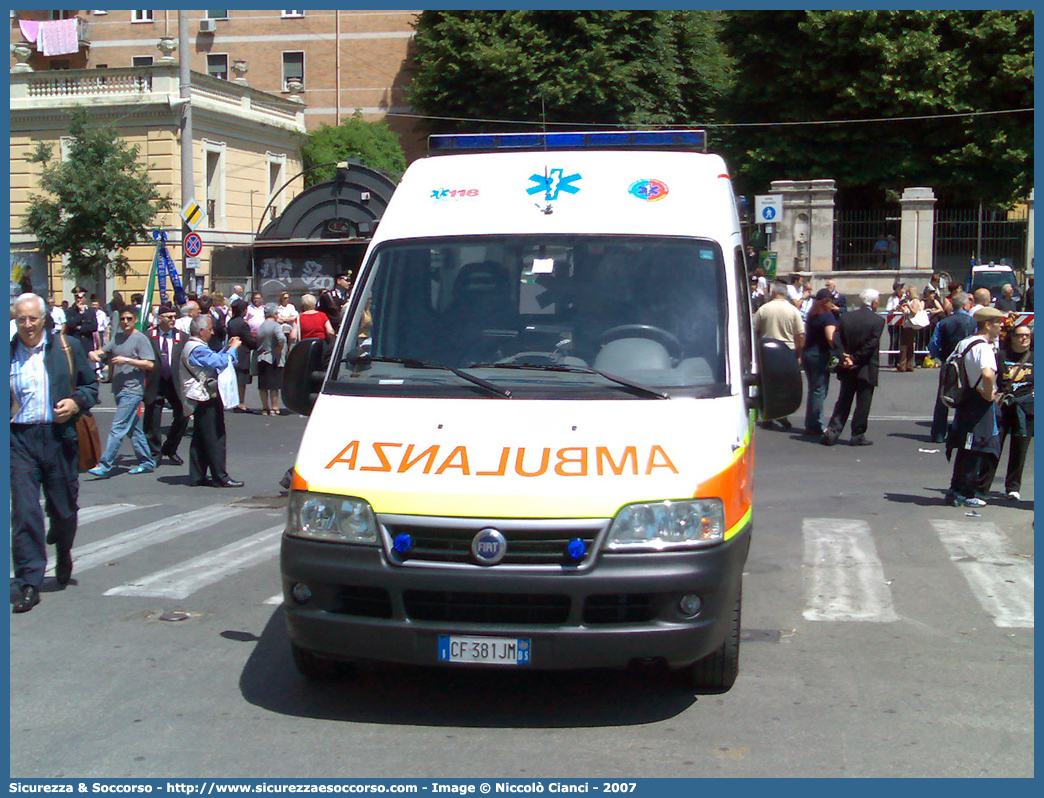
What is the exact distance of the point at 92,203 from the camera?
30719 millimetres

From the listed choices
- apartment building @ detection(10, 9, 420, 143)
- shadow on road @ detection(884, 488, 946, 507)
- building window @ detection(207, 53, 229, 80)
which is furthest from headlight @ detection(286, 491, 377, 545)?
building window @ detection(207, 53, 229, 80)

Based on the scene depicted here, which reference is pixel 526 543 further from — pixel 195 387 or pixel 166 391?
pixel 166 391

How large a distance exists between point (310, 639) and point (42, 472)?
3204mm

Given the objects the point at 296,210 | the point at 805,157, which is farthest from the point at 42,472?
the point at 805,157

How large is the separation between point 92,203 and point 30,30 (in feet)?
79.9

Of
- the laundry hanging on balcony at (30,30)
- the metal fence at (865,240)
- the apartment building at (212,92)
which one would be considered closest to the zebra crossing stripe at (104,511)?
the metal fence at (865,240)

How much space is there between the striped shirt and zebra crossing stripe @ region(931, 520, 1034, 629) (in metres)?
5.79

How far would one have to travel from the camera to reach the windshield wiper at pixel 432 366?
555 centimetres

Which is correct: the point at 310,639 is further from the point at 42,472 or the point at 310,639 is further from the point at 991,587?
the point at 991,587

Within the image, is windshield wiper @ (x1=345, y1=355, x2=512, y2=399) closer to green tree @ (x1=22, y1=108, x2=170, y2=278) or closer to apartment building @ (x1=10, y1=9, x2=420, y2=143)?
green tree @ (x1=22, y1=108, x2=170, y2=278)

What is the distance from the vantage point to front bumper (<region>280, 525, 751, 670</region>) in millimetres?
4945

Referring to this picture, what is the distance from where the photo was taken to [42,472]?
301 inches

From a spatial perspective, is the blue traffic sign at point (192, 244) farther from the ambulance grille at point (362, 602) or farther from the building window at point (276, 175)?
the ambulance grille at point (362, 602)

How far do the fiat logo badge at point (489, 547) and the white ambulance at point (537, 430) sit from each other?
11mm
